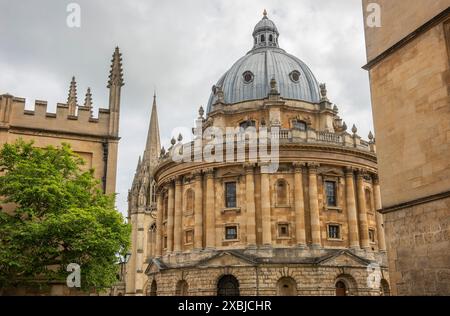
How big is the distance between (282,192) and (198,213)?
756 centimetres

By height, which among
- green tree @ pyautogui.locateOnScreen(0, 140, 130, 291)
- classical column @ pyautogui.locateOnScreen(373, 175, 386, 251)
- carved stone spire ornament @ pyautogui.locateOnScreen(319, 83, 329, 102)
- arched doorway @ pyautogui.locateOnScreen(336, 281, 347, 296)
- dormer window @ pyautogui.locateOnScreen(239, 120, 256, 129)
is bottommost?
arched doorway @ pyautogui.locateOnScreen(336, 281, 347, 296)

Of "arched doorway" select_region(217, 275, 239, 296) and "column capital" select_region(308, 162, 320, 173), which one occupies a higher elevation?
"column capital" select_region(308, 162, 320, 173)

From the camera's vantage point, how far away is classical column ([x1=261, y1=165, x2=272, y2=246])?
128 feet

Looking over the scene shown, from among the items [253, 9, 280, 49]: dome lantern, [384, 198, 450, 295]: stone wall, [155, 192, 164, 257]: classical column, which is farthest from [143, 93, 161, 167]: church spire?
[384, 198, 450, 295]: stone wall

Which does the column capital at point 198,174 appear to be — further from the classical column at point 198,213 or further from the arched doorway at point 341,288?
the arched doorway at point 341,288

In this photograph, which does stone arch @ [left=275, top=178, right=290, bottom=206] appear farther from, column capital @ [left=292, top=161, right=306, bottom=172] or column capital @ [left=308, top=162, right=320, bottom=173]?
column capital @ [left=308, top=162, right=320, bottom=173]

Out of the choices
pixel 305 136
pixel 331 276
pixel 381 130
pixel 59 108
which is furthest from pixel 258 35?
pixel 381 130

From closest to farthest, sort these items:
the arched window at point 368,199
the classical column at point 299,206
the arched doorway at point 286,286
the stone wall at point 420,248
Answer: the stone wall at point 420,248 < the arched doorway at point 286,286 < the classical column at point 299,206 < the arched window at point 368,199

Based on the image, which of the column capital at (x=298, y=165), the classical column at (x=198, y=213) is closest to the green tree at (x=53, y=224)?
the classical column at (x=198, y=213)

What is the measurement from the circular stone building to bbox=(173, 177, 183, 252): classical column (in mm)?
93

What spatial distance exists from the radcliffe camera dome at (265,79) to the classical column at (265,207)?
1166cm

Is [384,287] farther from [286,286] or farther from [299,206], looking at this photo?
[299,206]

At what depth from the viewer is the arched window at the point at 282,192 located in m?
40.3

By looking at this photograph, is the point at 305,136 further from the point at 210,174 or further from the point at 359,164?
the point at 210,174
